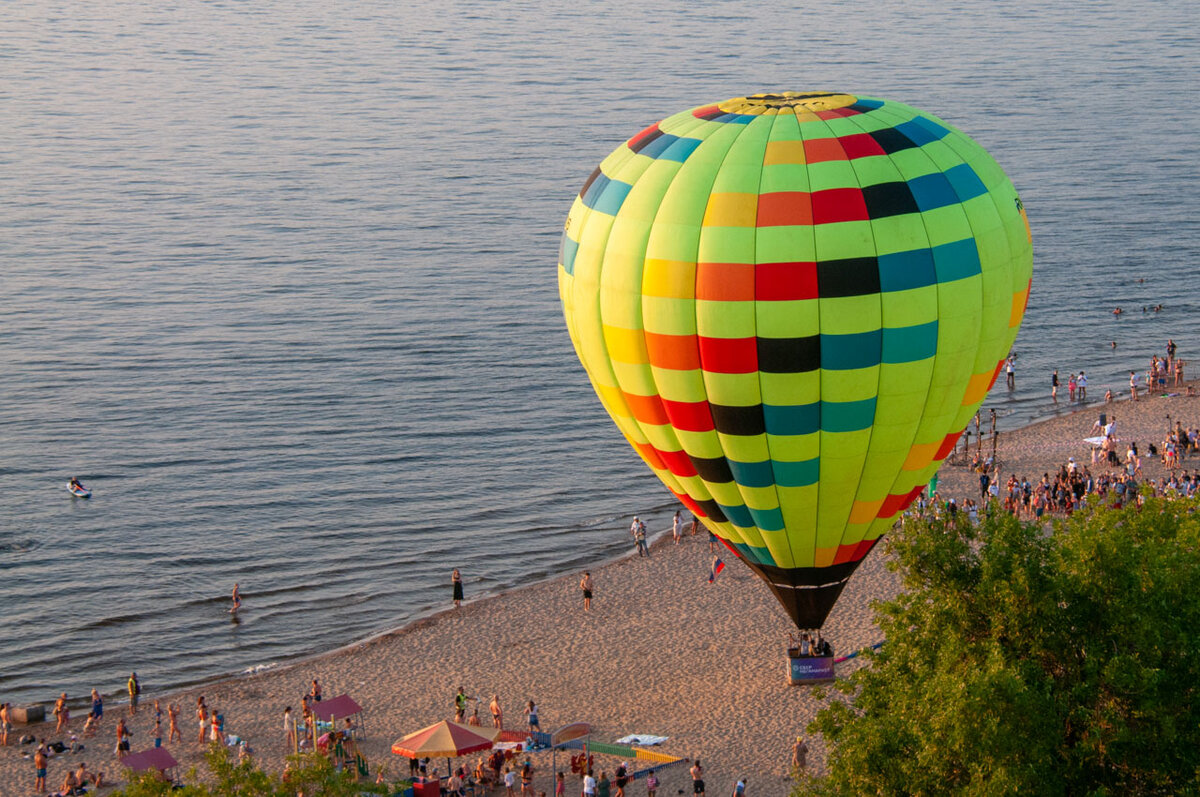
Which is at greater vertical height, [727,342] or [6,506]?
[727,342]

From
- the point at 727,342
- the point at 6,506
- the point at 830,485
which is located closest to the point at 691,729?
the point at 830,485

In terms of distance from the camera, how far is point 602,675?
33938 millimetres

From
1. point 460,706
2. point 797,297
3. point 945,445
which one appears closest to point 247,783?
point 797,297

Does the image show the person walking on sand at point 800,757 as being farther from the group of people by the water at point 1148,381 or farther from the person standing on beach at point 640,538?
the group of people by the water at point 1148,381

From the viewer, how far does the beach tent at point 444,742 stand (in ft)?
89.9

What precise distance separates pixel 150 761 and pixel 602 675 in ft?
34.3

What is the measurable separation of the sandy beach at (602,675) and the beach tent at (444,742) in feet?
5.42

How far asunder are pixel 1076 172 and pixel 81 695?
80448mm

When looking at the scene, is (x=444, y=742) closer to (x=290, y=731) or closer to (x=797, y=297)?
(x=290, y=731)

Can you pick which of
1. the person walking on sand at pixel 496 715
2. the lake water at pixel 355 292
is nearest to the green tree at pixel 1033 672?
the person walking on sand at pixel 496 715

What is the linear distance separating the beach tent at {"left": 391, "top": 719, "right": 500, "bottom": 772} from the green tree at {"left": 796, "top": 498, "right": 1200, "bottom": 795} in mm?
8867

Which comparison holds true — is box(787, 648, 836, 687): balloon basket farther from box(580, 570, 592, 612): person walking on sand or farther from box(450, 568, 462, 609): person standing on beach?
box(450, 568, 462, 609): person standing on beach

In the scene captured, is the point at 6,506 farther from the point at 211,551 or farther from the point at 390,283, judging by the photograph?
the point at 390,283

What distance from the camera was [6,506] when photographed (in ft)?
162
